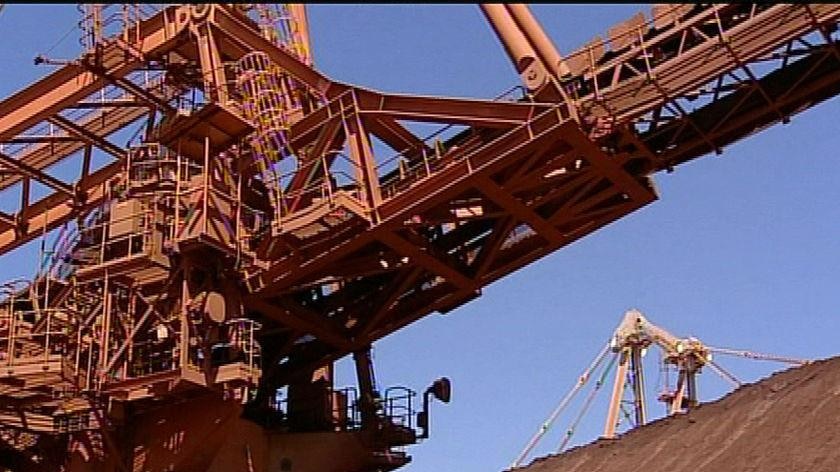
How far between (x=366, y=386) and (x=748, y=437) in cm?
706

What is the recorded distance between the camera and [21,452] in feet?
66.3

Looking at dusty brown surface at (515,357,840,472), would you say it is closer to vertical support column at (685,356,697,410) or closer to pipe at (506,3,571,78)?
pipe at (506,3,571,78)

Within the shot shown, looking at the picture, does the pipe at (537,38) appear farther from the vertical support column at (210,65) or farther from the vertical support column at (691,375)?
the vertical support column at (691,375)

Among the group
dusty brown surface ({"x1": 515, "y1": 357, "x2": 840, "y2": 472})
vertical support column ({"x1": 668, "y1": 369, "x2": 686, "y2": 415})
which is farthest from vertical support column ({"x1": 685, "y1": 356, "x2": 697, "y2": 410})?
dusty brown surface ({"x1": 515, "y1": 357, "x2": 840, "y2": 472})

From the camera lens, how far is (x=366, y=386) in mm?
22000

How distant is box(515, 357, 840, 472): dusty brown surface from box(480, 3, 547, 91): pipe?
20.2 feet

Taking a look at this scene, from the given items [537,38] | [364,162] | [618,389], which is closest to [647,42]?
[537,38]

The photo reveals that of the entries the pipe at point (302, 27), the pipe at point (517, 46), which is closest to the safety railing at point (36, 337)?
the pipe at point (302, 27)

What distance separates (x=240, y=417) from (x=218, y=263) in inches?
107

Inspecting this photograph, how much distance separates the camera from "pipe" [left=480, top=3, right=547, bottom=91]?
16469 millimetres

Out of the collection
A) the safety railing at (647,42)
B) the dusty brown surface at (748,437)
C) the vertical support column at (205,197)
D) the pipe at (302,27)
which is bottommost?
the dusty brown surface at (748,437)

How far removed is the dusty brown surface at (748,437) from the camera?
1653cm

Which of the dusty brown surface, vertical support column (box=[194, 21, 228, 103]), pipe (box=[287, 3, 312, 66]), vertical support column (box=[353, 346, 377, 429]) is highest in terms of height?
pipe (box=[287, 3, 312, 66])

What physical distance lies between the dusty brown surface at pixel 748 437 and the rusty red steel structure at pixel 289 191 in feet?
12.7
